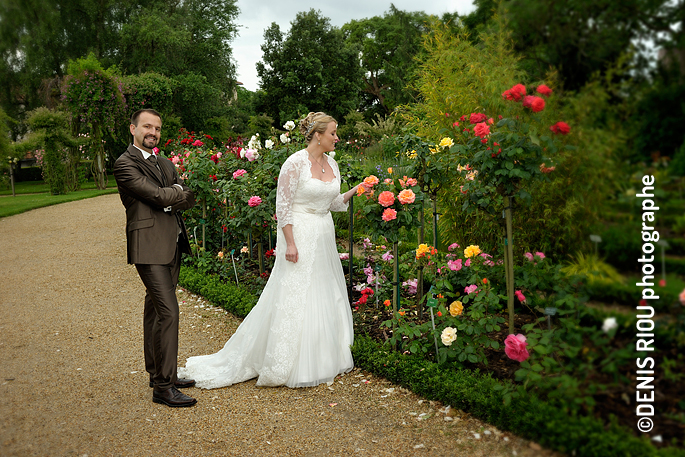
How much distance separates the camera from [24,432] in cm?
278

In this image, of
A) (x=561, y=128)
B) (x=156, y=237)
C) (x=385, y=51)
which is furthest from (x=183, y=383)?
A: (x=385, y=51)

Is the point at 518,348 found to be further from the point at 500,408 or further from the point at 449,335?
the point at 449,335

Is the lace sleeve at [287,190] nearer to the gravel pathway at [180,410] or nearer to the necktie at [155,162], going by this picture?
the necktie at [155,162]

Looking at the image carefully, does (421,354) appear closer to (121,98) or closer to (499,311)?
(499,311)

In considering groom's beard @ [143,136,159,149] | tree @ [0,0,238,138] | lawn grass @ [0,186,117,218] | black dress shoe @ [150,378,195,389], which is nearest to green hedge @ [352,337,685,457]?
black dress shoe @ [150,378,195,389]

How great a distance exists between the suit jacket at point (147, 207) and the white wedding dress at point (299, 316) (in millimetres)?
750

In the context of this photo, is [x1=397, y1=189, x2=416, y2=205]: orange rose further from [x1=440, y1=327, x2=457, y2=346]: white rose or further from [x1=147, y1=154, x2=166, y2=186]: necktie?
[x1=147, y1=154, x2=166, y2=186]: necktie

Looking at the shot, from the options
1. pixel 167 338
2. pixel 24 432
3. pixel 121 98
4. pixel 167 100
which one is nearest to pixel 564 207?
pixel 167 338

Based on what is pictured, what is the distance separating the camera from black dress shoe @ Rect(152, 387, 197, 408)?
9.98ft

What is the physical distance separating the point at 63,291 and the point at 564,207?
5736 millimetres

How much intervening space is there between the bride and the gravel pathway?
0.43 feet

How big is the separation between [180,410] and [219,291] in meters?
2.26

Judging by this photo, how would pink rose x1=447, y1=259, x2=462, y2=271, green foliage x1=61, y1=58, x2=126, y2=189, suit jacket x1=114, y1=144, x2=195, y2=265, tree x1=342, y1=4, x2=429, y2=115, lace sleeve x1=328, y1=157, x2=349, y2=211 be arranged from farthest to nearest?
1. tree x1=342, y1=4, x2=429, y2=115
2. green foliage x1=61, y1=58, x2=126, y2=189
3. lace sleeve x1=328, y1=157, x2=349, y2=211
4. pink rose x1=447, y1=259, x2=462, y2=271
5. suit jacket x1=114, y1=144, x2=195, y2=265

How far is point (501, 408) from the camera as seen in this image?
2598 millimetres
